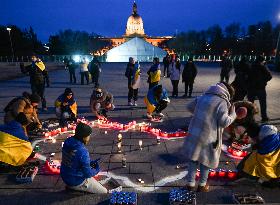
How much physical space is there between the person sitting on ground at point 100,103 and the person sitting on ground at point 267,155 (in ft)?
18.0

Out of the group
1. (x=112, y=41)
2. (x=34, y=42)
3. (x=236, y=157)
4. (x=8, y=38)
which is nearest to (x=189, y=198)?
(x=236, y=157)

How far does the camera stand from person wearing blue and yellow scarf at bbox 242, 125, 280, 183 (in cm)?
485

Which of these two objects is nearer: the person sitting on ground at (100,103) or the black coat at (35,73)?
the person sitting on ground at (100,103)

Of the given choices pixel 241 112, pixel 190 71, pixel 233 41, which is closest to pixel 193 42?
pixel 233 41

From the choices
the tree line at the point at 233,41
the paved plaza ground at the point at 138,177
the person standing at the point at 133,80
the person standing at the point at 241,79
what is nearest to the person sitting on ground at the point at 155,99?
the paved plaza ground at the point at 138,177

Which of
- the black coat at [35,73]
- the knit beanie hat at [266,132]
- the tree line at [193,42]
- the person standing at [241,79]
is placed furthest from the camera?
the tree line at [193,42]

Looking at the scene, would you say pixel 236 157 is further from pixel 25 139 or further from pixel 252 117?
pixel 25 139

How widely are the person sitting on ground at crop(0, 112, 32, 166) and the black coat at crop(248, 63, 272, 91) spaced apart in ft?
21.7

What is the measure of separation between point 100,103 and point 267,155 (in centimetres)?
583

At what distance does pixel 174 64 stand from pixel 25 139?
9.03m

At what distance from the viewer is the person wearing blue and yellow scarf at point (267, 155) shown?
485 centimetres

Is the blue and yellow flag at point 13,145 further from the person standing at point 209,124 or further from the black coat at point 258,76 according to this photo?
the black coat at point 258,76

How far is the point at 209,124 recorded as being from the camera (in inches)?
170

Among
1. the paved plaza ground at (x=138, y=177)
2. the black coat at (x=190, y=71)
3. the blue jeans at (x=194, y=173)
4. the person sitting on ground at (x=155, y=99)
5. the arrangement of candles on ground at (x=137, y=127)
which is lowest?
the paved plaza ground at (x=138, y=177)
